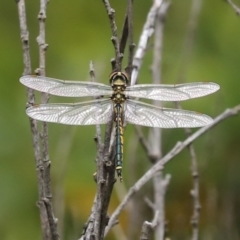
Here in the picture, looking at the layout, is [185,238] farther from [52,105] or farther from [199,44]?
[199,44]

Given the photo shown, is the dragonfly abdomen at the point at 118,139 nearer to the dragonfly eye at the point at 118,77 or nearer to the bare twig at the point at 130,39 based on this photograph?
the dragonfly eye at the point at 118,77

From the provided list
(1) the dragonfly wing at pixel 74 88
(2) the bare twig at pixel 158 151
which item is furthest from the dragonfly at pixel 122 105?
(2) the bare twig at pixel 158 151

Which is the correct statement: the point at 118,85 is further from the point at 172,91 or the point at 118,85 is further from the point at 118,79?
the point at 172,91

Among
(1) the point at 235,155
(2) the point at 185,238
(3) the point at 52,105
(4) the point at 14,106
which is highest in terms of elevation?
(4) the point at 14,106

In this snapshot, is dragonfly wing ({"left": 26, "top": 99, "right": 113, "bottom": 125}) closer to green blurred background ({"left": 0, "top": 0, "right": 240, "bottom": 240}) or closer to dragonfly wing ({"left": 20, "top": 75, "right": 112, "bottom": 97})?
dragonfly wing ({"left": 20, "top": 75, "right": 112, "bottom": 97})

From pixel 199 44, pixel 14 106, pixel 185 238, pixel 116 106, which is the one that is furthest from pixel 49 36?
pixel 116 106
